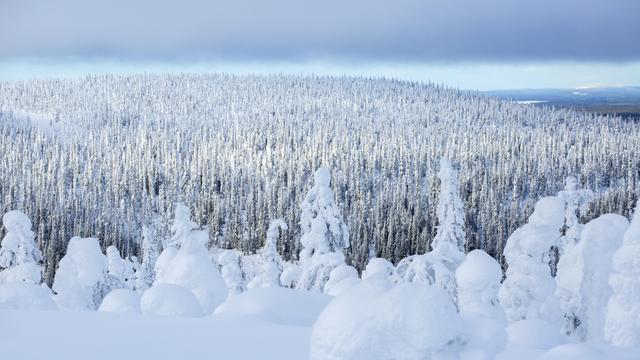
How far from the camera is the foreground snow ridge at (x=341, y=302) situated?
7531 millimetres

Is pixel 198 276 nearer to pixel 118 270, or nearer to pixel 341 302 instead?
pixel 341 302

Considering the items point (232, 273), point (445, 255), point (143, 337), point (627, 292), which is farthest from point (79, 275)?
point (627, 292)

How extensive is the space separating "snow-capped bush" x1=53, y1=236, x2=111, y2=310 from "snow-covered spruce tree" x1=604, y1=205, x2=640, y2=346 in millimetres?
19914

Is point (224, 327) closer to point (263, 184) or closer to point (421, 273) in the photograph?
point (421, 273)

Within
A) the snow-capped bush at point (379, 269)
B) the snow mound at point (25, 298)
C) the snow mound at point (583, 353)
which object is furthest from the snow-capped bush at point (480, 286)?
Answer: the snow mound at point (25, 298)

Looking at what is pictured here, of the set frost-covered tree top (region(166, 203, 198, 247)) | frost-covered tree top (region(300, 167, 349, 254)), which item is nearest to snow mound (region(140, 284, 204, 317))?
frost-covered tree top (region(300, 167, 349, 254))

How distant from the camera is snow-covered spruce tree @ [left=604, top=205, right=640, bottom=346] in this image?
18125 mm

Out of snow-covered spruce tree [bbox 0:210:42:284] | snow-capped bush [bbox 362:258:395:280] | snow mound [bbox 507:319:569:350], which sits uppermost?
snow mound [bbox 507:319:569:350]

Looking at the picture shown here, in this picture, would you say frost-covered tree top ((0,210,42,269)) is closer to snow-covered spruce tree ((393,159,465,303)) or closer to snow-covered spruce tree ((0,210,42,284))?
snow-covered spruce tree ((0,210,42,284))

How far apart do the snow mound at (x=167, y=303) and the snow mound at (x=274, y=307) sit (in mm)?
1100

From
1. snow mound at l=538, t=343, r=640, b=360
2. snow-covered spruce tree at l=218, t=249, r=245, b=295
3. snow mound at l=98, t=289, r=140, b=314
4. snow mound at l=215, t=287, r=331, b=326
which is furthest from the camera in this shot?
snow-covered spruce tree at l=218, t=249, r=245, b=295

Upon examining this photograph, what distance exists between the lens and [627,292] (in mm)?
18516

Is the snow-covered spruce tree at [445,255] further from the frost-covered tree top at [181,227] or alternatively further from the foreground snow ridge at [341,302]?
the frost-covered tree top at [181,227]

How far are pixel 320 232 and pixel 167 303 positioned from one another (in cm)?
1349
